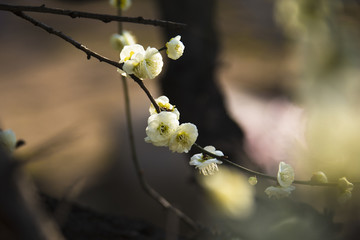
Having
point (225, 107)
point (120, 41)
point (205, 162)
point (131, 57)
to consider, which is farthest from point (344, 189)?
point (225, 107)

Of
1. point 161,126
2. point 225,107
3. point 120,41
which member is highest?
point 225,107

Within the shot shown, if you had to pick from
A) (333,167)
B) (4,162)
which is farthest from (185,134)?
(333,167)

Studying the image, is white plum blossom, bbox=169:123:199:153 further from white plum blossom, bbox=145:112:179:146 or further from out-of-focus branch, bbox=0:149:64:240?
out-of-focus branch, bbox=0:149:64:240

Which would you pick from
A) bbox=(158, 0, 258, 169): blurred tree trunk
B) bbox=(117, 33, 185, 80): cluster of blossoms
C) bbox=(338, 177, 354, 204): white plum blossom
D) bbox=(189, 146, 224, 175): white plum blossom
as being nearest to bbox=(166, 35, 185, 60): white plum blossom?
bbox=(117, 33, 185, 80): cluster of blossoms

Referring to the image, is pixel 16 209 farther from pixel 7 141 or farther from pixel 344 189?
pixel 344 189

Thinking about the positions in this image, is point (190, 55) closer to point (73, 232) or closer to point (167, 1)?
point (167, 1)

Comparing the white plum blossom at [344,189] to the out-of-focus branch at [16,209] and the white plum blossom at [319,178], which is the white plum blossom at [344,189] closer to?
the white plum blossom at [319,178]

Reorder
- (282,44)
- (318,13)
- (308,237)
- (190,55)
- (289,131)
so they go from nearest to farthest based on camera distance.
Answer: (308,237) < (190,55) < (289,131) < (318,13) < (282,44)
